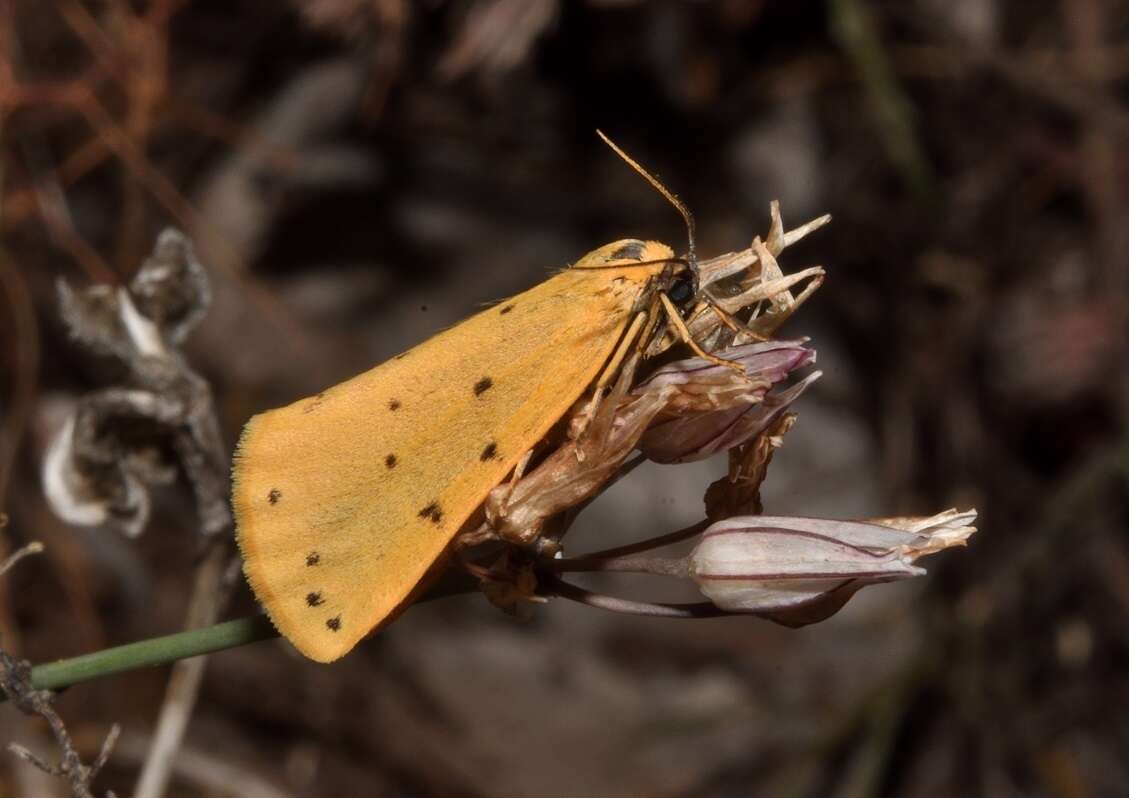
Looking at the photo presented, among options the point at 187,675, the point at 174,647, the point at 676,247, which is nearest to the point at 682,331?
the point at 174,647

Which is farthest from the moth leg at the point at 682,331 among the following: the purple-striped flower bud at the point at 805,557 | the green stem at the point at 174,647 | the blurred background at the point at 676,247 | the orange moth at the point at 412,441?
the blurred background at the point at 676,247

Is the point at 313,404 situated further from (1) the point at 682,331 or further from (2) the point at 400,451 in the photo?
(1) the point at 682,331

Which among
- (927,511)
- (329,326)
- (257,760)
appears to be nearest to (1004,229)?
(927,511)

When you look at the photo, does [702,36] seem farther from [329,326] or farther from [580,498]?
[580,498]

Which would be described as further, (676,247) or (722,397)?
(676,247)

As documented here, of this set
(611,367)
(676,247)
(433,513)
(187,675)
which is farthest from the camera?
(676,247)

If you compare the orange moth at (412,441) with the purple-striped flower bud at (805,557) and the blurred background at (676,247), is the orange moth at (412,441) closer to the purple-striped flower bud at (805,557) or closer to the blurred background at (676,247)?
the purple-striped flower bud at (805,557)
